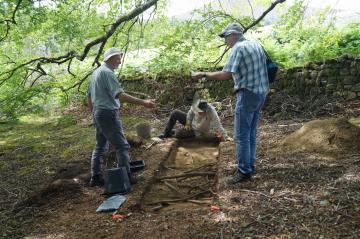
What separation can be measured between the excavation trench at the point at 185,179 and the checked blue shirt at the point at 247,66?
4.84ft

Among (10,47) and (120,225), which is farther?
(10,47)

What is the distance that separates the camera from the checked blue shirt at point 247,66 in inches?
177

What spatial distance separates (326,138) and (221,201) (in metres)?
2.39

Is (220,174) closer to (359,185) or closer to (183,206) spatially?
(183,206)

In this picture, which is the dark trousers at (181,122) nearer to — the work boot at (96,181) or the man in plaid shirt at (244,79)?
the work boot at (96,181)

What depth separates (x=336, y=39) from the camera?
36.2ft

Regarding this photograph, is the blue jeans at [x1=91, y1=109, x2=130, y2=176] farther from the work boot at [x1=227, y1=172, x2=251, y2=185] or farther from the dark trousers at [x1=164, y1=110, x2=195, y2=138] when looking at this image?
the dark trousers at [x1=164, y1=110, x2=195, y2=138]

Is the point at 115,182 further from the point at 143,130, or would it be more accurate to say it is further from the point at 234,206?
the point at 143,130

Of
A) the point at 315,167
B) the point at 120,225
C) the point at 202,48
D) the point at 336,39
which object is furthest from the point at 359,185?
the point at 336,39

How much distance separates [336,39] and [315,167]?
7.47 meters

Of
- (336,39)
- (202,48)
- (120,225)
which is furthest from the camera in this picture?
(336,39)

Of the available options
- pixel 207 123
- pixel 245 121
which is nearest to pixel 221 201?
pixel 245 121

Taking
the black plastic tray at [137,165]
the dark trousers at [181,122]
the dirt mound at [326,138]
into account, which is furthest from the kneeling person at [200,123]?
the black plastic tray at [137,165]

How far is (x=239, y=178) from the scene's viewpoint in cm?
467
